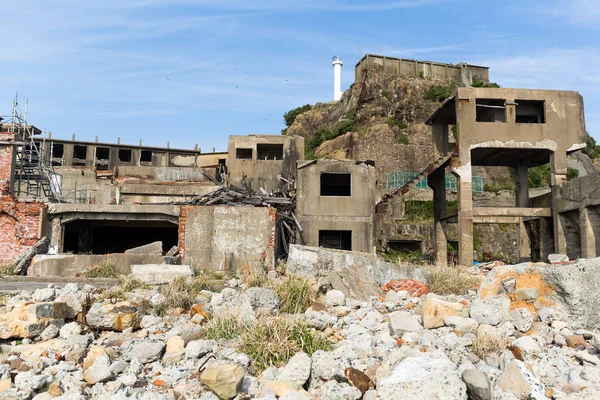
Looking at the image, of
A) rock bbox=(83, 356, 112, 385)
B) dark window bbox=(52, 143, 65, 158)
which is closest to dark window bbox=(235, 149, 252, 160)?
rock bbox=(83, 356, 112, 385)

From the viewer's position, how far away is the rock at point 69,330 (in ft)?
22.6

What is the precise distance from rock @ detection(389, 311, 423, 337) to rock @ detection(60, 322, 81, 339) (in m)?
4.58

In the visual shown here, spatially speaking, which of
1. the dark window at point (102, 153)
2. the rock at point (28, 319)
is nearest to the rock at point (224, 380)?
the rock at point (28, 319)

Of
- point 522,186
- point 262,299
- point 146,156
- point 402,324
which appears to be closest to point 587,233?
point 522,186

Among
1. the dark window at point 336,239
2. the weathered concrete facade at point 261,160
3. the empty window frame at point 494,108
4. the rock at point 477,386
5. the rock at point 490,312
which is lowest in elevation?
the rock at point 477,386

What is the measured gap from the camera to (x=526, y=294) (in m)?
7.20

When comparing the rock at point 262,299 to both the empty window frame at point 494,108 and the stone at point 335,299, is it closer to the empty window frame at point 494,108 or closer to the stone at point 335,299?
the stone at point 335,299

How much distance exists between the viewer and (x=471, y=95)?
1928 cm

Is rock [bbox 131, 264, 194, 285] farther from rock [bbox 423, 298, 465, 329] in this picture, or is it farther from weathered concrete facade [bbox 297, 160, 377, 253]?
weathered concrete facade [bbox 297, 160, 377, 253]

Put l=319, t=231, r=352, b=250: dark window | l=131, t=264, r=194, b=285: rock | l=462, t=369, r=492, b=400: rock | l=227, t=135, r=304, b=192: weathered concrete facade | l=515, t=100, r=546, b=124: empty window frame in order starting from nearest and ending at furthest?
l=462, t=369, r=492, b=400: rock
l=131, t=264, r=194, b=285: rock
l=515, t=100, r=546, b=124: empty window frame
l=319, t=231, r=352, b=250: dark window
l=227, t=135, r=304, b=192: weathered concrete facade

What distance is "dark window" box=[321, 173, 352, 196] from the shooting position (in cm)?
2159

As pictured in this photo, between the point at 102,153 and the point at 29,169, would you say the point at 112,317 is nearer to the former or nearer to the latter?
the point at 29,169

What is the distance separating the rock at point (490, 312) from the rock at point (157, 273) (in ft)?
24.0

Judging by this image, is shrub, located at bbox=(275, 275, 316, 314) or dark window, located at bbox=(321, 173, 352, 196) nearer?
shrub, located at bbox=(275, 275, 316, 314)
